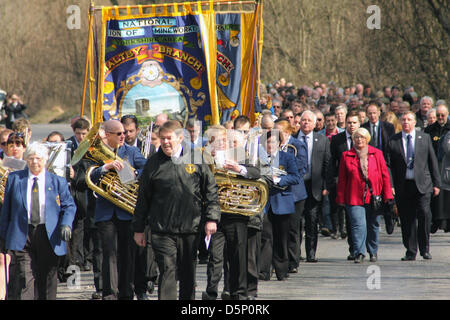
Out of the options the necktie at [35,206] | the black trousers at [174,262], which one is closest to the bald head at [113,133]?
the necktie at [35,206]

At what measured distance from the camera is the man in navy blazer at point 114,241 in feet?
32.5

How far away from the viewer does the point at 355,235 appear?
43.0 feet

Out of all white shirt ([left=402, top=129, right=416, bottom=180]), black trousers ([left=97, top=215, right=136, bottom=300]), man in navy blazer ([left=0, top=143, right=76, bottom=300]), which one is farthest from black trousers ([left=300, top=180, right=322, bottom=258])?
man in navy blazer ([left=0, top=143, right=76, bottom=300])

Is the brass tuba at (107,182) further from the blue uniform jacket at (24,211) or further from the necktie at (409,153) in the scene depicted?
the necktie at (409,153)

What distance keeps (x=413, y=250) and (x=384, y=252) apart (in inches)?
32.5

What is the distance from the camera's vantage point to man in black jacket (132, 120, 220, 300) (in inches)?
349

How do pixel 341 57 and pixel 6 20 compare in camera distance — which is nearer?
pixel 341 57

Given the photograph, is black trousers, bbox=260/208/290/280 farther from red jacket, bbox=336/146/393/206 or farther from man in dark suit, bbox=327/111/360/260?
man in dark suit, bbox=327/111/360/260

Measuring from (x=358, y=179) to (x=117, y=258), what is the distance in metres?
4.23

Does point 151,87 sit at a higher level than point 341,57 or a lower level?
lower

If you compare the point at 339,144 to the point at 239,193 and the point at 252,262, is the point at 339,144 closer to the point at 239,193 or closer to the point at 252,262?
the point at 252,262
